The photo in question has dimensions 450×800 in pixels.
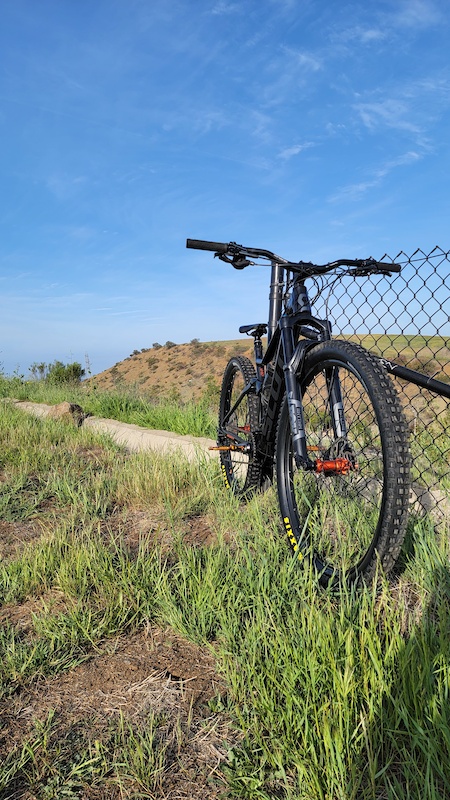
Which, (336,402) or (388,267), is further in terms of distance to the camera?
(388,267)

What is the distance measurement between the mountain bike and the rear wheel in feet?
0.05

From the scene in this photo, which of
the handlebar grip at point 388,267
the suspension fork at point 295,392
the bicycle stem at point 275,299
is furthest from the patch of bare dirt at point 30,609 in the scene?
the handlebar grip at point 388,267

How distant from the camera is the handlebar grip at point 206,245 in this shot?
365 centimetres

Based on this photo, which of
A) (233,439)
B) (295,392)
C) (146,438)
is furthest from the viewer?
(146,438)

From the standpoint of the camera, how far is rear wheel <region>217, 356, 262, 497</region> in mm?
4199

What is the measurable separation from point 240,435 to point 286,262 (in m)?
1.75

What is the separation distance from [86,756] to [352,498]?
6.30 feet

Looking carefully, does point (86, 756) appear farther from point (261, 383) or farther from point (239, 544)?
point (261, 383)

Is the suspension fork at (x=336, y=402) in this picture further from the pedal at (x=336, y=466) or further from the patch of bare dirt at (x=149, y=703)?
the patch of bare dirt at (x=149, y=703)

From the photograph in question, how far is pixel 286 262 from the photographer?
3566 millimetres

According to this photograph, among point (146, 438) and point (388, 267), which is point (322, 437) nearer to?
point (388, 267)

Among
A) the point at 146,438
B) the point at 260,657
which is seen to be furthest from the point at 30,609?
the point at 146,438

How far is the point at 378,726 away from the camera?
1665mm

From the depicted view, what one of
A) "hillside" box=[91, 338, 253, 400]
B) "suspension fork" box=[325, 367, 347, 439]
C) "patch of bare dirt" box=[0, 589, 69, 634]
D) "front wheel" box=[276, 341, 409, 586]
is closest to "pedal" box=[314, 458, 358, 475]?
"front wheel" box=[276, 341, 409, 586]
